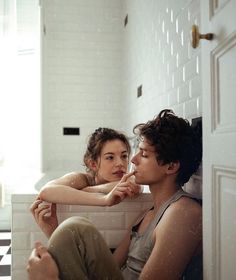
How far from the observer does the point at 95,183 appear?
1624mm

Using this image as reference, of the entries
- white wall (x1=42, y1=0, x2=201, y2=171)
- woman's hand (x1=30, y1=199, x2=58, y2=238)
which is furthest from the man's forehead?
white wall (x1=42, y1=0, x2=201, y2=171)

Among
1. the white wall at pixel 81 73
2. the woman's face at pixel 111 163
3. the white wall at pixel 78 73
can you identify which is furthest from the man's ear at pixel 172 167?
the white wall at pixel 78 73

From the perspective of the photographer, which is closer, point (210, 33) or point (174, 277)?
point (210, 33)

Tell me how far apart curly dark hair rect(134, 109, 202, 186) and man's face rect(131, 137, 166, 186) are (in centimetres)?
2

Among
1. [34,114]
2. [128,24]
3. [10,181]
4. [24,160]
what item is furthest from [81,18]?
[10,181]

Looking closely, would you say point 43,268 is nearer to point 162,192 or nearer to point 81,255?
point 81,255

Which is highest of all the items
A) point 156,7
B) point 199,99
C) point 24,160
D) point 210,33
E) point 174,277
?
point 156,7

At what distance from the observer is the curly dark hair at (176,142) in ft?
3.84

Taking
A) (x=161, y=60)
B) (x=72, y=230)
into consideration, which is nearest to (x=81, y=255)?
(x=72, y=230)

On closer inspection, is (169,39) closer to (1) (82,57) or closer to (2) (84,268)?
(2) (84,268)

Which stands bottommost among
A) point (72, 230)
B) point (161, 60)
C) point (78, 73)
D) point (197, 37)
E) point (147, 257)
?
point (147, 257)

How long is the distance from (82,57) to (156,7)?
1650 millimetres

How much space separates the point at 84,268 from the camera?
Answer: 104cm

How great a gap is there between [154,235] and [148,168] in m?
0.23
